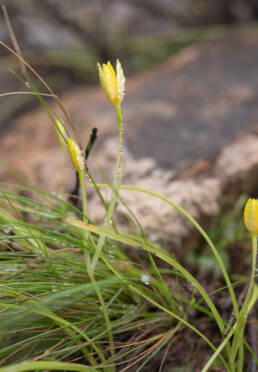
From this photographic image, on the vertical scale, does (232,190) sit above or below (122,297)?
above

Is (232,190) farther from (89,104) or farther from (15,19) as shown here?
(15,19)

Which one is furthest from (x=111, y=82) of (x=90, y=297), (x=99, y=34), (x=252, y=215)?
(x=99, y=34)

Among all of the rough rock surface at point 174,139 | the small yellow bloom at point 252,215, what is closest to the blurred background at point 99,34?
the rough rock surface at point 174,139

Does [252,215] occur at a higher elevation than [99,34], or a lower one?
lower

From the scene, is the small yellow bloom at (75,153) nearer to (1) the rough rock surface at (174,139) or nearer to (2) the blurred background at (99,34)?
(1) the rough rock surface at (174,139)

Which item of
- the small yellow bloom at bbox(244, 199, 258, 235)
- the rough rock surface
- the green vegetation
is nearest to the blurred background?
the rough rock surface

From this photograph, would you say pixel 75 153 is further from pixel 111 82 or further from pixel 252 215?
pixel 252 215

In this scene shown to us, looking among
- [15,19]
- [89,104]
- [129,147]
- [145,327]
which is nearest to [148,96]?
[89,104]
